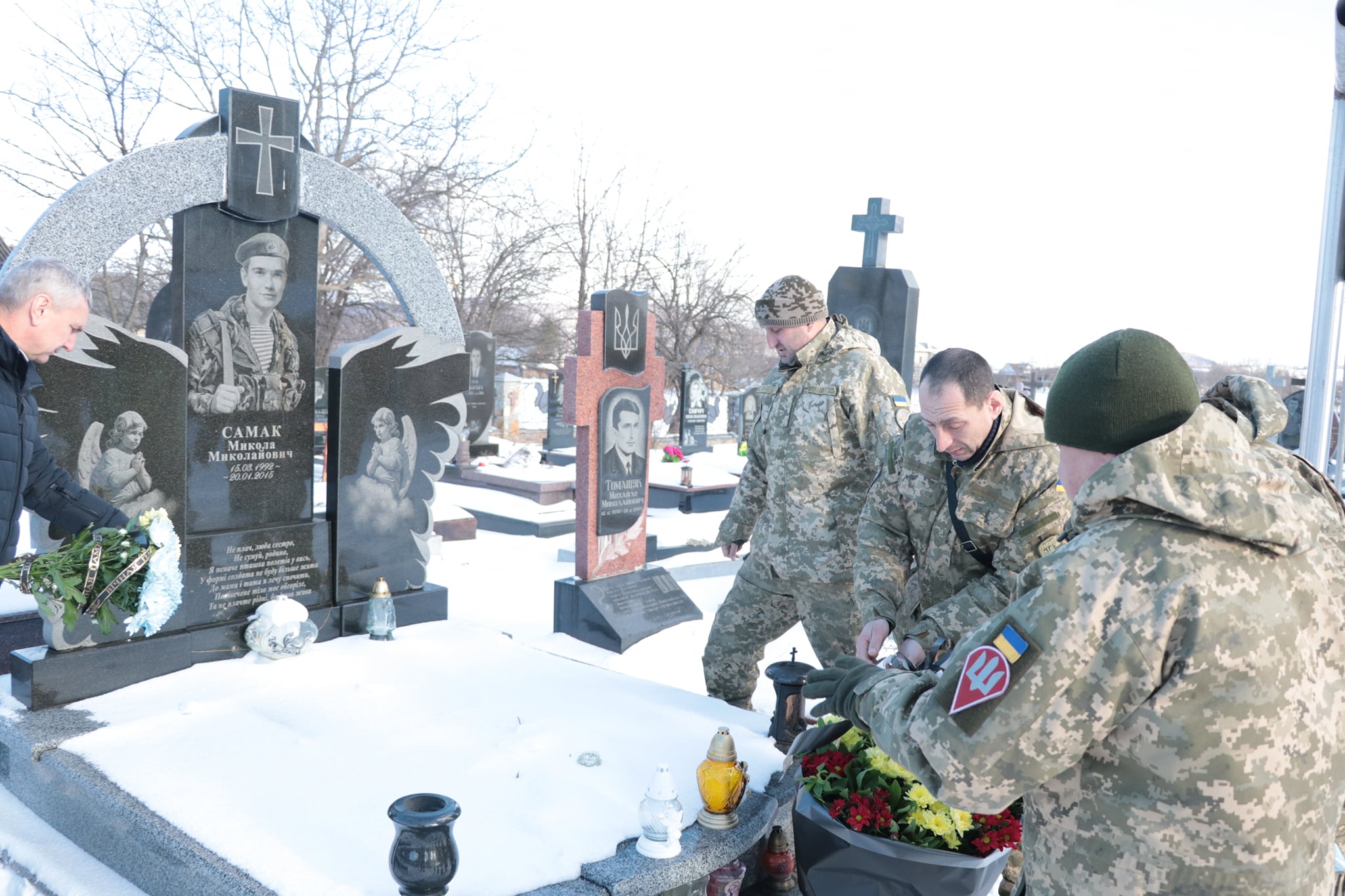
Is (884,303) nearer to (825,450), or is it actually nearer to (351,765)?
(825,450)

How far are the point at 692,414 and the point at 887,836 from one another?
48.0ft

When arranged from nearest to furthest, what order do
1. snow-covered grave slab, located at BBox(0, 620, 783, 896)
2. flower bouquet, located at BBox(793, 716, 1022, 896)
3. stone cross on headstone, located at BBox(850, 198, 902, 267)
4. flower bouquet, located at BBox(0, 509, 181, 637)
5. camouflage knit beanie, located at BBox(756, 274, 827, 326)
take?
flower bouquet, located at BBox(793, 716, 1022, 896) < snow-covered grave slab, located at BBox(0, 620, 783, 896) < flower bouquet, located at BBox(0, 509, 181, 637) < camouflage knit beanie, located at BBox(756, 274, 827, 326) < stone cross on headstone, located at BBox(850, 198, 902, 267)

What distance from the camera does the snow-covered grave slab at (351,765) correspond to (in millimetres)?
2619

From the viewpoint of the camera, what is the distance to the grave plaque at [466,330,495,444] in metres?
13.2

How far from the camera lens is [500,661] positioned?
4367mm

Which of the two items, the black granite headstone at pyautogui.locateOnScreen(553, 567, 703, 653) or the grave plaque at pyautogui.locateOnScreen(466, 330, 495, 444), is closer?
the black granite headstone at pyautogui.locateOnScreen(553, 567, 703, 653)

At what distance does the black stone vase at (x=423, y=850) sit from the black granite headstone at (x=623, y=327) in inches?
167

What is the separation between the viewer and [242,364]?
4387 mm

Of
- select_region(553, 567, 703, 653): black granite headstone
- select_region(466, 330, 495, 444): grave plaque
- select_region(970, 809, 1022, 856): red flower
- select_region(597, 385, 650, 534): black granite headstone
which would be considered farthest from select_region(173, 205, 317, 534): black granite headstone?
select_region(466, 330, 495, 444): grave plaque

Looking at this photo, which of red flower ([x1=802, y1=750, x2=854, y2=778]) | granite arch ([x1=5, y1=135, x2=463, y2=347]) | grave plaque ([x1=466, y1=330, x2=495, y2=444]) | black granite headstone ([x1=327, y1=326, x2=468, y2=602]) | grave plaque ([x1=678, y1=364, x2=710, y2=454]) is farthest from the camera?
grave plaque ([x1=678, y1=364, x2=710, y2=454])

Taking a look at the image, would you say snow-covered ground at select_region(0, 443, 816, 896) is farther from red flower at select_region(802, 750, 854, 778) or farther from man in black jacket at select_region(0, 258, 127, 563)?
man in black jacket at select_region(0, 258, 127, 563)

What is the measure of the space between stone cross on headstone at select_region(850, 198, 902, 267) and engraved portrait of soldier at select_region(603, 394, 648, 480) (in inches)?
161

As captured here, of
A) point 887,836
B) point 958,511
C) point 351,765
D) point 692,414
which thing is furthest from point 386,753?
point 692,414

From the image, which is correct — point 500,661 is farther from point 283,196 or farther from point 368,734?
point 283,196
